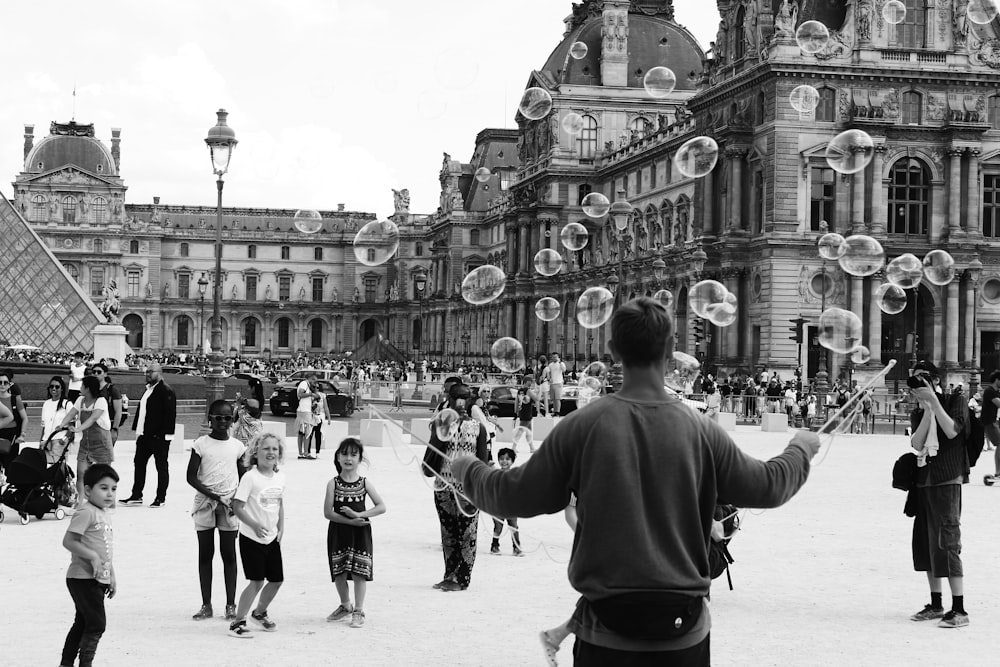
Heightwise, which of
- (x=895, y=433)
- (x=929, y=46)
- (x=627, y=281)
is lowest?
(x=895, y=433)

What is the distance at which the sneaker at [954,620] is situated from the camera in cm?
866

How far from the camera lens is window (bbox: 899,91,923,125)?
42656 millimetres

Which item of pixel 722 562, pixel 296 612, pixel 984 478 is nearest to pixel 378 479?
pixel 984 478

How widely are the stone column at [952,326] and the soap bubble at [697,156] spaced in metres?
13.2

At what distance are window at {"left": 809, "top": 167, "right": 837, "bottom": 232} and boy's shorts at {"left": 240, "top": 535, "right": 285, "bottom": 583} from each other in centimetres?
3635

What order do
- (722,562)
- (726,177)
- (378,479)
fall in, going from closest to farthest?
(722,562), (378,479), (726,177)

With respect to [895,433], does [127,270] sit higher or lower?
higher

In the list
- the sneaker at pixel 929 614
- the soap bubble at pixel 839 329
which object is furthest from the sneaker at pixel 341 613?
the soap bubble at pixel 839 329

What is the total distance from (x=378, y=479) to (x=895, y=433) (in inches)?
679

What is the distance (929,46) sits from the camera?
42.7m

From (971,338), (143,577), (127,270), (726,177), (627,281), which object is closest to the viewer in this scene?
(143,577)

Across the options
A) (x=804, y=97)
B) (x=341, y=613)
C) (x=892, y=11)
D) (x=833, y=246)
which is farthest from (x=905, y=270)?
(x=341, y=613)

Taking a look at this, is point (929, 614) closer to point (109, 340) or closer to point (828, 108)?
point (828, 108)

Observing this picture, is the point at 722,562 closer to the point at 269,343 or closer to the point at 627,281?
the point at 627,281
